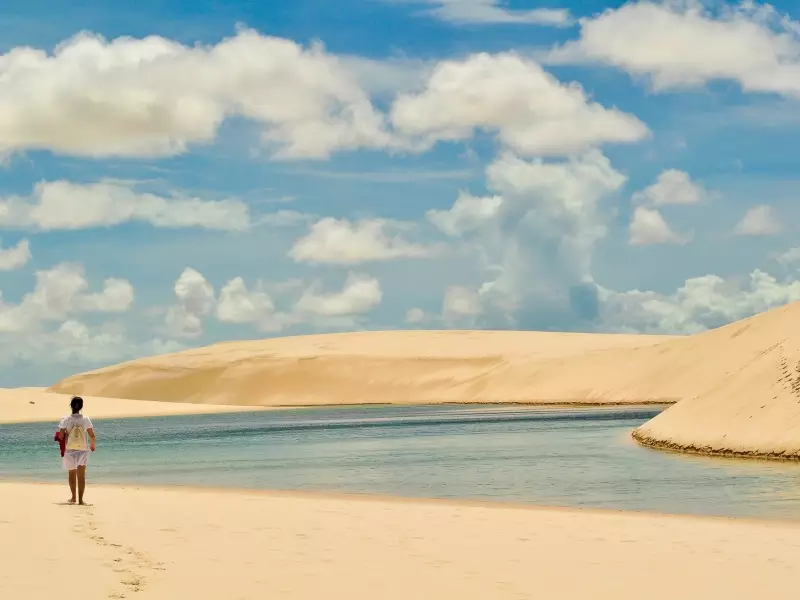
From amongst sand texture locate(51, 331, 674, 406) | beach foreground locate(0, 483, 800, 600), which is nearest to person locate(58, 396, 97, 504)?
beach foreground locate(0, 483, 800, 600)

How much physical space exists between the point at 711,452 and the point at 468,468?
792 cm

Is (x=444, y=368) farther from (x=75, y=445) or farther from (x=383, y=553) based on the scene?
(x=383, y=553)

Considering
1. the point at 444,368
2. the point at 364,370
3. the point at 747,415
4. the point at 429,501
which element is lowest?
the point at 429,501

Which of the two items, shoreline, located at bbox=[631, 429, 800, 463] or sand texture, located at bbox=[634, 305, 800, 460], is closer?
shoreline, located at bbox=[631, 429, 800, 463]

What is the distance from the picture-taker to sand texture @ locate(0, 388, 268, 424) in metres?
112

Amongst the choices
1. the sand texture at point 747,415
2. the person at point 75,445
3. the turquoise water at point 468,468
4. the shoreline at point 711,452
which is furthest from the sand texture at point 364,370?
the person at point 75,445

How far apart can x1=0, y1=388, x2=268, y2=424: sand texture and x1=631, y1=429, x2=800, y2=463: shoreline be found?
249 ft

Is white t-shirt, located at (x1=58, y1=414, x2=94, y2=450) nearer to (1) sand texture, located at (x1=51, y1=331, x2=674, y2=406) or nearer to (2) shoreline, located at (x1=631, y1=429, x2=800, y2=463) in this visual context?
(2) shoreline, located at (x1=631, y1=429, x2=800, y2=463)

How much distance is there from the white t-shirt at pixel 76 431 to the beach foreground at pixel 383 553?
1249 mm

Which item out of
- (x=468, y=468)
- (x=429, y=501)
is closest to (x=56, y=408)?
(x=468, y=468)

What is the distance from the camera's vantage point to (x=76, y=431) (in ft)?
74.3

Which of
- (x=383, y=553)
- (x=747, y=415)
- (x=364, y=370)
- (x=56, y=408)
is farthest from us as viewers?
(x=364, y=370)

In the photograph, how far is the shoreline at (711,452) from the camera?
32188 millimetres

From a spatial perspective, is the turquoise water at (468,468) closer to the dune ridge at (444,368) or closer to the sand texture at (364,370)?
the dune ridge at (444,368)
